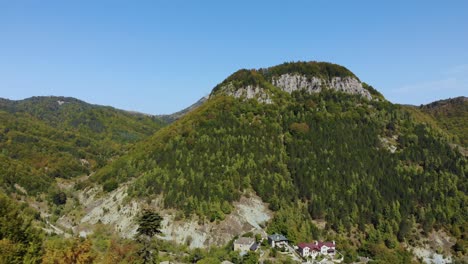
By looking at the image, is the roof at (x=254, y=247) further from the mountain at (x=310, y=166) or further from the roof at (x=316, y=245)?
the roof at (x=316, y=245)

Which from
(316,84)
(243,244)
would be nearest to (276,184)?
(243,244)

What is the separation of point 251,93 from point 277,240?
263 feet

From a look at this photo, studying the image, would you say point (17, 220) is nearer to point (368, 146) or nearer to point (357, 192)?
point (357, 192)

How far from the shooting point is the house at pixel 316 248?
86269 millimetres

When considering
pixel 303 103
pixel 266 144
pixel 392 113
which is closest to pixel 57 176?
pixel 266 144

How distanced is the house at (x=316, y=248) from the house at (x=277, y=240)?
3975 mm

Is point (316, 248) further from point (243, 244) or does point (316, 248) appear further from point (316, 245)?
point (243, 244)

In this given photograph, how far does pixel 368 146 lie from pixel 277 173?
37249 millimetres

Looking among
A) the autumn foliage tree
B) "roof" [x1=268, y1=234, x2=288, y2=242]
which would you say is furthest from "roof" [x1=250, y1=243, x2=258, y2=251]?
the autumn foliage tree

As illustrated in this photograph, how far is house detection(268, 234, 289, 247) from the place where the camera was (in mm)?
86544

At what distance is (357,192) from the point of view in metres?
113

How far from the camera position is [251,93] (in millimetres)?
156125

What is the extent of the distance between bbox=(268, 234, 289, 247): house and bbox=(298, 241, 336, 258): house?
3975 mm

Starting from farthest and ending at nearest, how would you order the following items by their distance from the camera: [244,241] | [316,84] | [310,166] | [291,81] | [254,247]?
[291,81] → [316,84] → [310,166] → [244,241] → [254,247]
